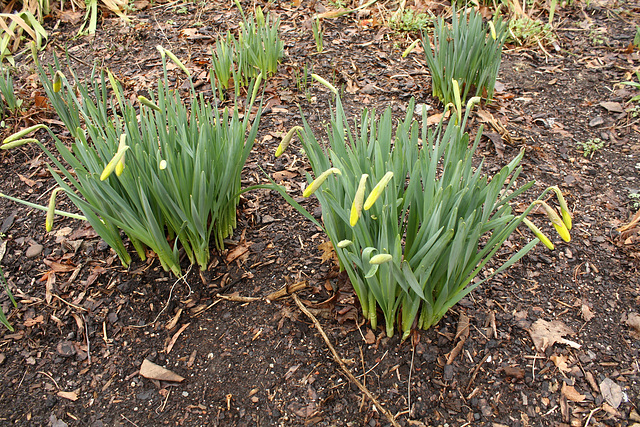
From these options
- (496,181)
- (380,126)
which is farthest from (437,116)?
(496,181)

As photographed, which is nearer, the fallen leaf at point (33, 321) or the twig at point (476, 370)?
the twig at point (476, 370)

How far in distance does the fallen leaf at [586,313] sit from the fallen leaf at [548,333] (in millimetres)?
103

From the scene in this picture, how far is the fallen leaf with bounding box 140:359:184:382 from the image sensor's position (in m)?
1.81

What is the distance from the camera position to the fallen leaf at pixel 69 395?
176 centimetres

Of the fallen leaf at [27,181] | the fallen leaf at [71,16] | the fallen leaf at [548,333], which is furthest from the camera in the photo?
the fallen leaf at [71,16]

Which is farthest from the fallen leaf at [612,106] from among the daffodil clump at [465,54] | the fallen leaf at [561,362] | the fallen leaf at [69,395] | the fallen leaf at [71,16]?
the fallen leaf at [71,16]

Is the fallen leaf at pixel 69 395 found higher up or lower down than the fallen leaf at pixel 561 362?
lower down

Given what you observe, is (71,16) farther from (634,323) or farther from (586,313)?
(634,323)

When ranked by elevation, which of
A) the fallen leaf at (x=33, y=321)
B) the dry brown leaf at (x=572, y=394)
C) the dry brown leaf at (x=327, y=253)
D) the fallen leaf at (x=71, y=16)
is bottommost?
the dry brown leaf at (x=572, y=394)

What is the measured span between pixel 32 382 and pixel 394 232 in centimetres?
149

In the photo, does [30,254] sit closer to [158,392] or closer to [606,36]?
[158,392]

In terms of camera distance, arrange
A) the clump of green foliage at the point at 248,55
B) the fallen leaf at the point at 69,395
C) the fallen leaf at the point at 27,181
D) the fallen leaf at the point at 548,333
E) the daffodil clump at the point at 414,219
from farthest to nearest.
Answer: the clump of green foliage at the point at 248,55 → the fallen leaf at the point at 27,181 → the fallen leaf at the point at 548,333 → the fallen leaf at the point at 69,395 → the daffodil clump at the point at 414,219

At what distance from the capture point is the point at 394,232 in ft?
5.08

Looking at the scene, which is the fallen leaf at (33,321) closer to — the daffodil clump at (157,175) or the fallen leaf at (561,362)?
the daffodil clump at (157,175)
